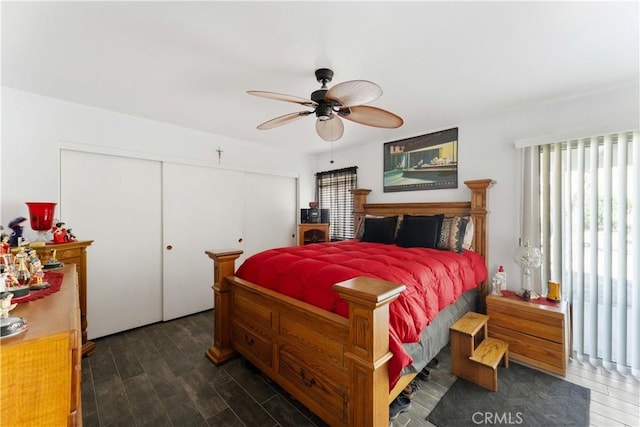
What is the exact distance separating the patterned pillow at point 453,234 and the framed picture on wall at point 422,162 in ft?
1.88

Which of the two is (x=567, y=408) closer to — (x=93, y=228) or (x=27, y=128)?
(x=93, y=228)

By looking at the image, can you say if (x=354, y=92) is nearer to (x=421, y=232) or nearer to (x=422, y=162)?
(x=421, y=232)

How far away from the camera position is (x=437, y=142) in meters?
3.35

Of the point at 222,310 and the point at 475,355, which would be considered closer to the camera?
the point at 475,355

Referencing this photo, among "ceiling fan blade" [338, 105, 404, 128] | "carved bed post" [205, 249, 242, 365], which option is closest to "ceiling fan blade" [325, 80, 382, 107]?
"ceiling fan blade" [338, 105, 404, 128]

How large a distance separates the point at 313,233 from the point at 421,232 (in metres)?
1.84

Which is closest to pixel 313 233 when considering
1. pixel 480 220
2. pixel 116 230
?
pixel 480 220

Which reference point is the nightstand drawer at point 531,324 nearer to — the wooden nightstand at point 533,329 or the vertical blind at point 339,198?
the wooden nightstand at point 533,329

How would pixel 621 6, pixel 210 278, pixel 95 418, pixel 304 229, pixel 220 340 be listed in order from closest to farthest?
pixel 621 6, pixel 95 418, pixel 220 340, pixel 210 278, pixel 304 229

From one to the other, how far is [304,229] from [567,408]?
3.32m

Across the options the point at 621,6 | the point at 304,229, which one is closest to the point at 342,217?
the point at 304,229

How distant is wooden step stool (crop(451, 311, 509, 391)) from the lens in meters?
1.92

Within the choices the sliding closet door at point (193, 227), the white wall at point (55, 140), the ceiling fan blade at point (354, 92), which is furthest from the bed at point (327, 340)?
the white wall at point (55, 140)

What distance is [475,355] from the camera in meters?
2.03
